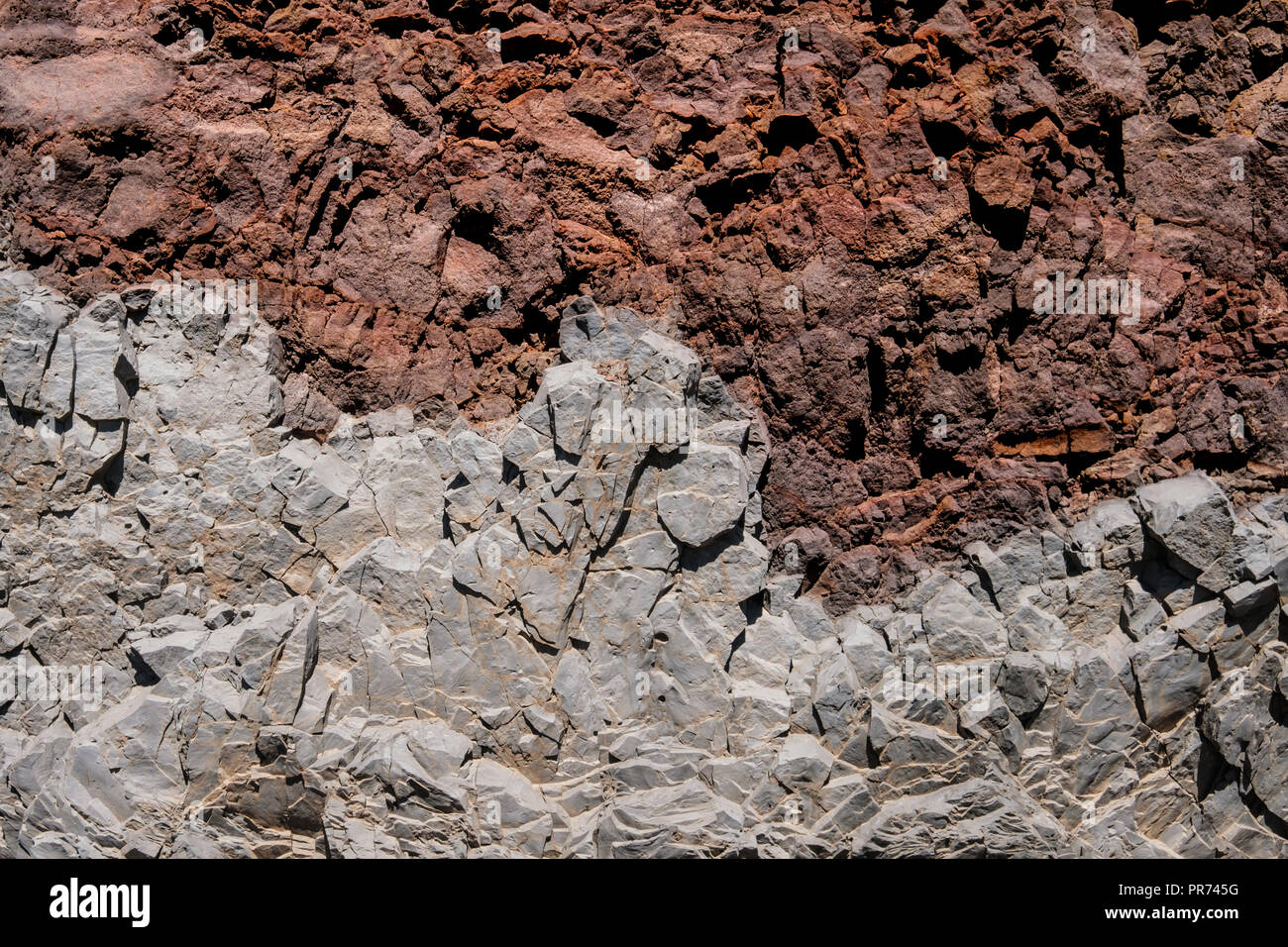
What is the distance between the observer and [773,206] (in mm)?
6359

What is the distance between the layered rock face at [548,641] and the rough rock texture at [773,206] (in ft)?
1.14

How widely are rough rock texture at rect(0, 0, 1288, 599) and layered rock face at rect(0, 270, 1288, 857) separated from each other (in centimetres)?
35

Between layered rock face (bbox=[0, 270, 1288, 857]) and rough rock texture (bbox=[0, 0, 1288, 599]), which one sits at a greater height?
rough rock texture (bbox=[0, 0, 1288, 599])

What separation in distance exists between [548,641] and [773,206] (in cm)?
313

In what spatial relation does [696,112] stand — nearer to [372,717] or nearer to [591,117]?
[591,117]

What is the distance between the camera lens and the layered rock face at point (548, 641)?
5992 millimetres

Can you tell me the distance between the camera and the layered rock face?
5992 millimetres

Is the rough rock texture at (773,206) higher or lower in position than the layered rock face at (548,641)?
higher

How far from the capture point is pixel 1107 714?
616cm

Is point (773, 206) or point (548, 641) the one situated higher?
point (773, 206)

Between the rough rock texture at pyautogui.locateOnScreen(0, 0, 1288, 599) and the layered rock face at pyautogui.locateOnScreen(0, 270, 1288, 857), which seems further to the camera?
the rough rock texture at pyautogui.locateOnScreen(0, 0, 1288, 599)

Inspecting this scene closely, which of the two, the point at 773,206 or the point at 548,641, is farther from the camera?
the point at 773,206

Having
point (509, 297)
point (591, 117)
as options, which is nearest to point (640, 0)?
point (591, 117)

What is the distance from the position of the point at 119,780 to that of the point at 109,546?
4.75 ft
